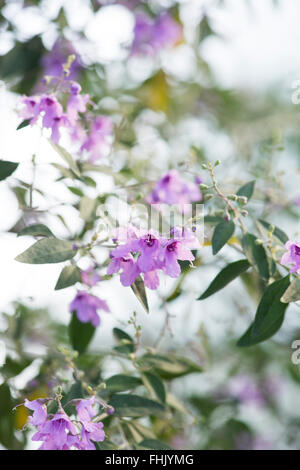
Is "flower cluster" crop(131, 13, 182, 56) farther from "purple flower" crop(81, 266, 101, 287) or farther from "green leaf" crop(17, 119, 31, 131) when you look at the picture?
"purple flower" crop(81, 266, 101, 287)

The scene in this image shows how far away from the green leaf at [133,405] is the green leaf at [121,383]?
29mm

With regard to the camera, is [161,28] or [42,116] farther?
[161,28]

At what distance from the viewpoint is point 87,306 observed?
1.37 m

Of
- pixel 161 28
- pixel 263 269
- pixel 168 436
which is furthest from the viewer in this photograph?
pixel 161 28

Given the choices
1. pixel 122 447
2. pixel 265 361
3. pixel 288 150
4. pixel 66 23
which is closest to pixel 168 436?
pixel 122 447

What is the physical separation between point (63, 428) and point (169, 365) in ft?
1.63

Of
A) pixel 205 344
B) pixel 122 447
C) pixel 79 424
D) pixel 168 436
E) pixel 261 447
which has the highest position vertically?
pixel 79 424

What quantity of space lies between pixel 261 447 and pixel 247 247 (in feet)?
Result: 5.32

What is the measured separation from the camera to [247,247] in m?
1.15

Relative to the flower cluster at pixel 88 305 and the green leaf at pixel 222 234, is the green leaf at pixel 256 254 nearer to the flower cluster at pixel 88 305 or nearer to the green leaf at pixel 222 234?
the green leaf at pixel 222 234

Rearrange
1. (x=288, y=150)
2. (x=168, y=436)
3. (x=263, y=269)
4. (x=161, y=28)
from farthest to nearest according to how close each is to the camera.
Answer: (x=288, y=150), (x=161, y=28), (x=168, y=436), (x=263, y=269)

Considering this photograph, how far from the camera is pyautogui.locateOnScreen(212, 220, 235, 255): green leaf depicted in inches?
42.8

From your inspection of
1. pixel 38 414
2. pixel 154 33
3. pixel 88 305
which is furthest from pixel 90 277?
pixel 154 33

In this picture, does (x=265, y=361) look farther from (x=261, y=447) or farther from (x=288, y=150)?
(x=288, y=150)
